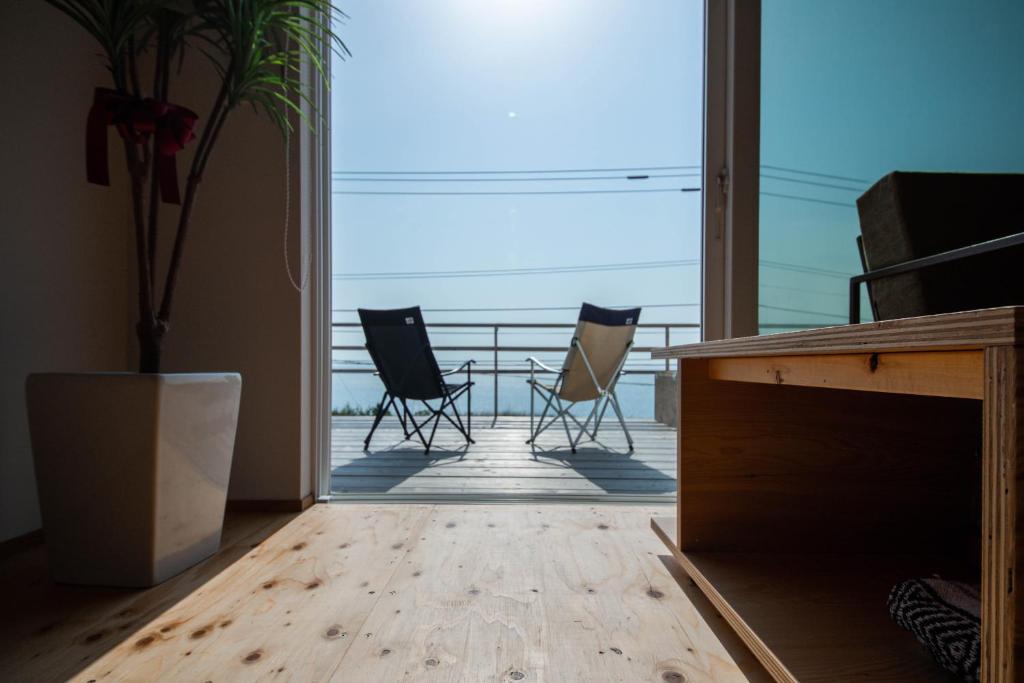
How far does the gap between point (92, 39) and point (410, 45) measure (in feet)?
3.88

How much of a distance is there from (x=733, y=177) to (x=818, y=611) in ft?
4.68

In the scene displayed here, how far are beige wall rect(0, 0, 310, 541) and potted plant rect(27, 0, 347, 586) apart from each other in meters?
0.35

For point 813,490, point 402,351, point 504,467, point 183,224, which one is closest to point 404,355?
point 402,351

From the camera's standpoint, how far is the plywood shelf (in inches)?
28.4

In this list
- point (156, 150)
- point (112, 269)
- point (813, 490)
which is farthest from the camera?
point (112, 269)

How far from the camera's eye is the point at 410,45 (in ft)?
8.14

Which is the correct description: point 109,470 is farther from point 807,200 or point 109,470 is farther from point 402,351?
point 807,200

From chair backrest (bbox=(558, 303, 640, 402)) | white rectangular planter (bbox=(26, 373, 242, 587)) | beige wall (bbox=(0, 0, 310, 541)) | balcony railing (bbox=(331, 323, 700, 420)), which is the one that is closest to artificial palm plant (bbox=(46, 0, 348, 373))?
white rectangular planter (bbox=(26, 373, 242, 587))

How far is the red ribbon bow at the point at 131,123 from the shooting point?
1.26 meters

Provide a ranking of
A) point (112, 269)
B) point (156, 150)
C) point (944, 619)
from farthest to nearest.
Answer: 1. point (112, 269)
2. point (156, 150)
3. point (944, 619)

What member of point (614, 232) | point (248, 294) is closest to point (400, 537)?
point (248, 294)

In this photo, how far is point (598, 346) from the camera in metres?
2.94

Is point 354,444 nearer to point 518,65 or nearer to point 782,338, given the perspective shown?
point 518,65

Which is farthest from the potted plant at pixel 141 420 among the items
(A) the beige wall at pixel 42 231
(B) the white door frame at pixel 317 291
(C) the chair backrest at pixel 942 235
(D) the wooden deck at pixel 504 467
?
(C) the chair backrest at pixel 942 235
